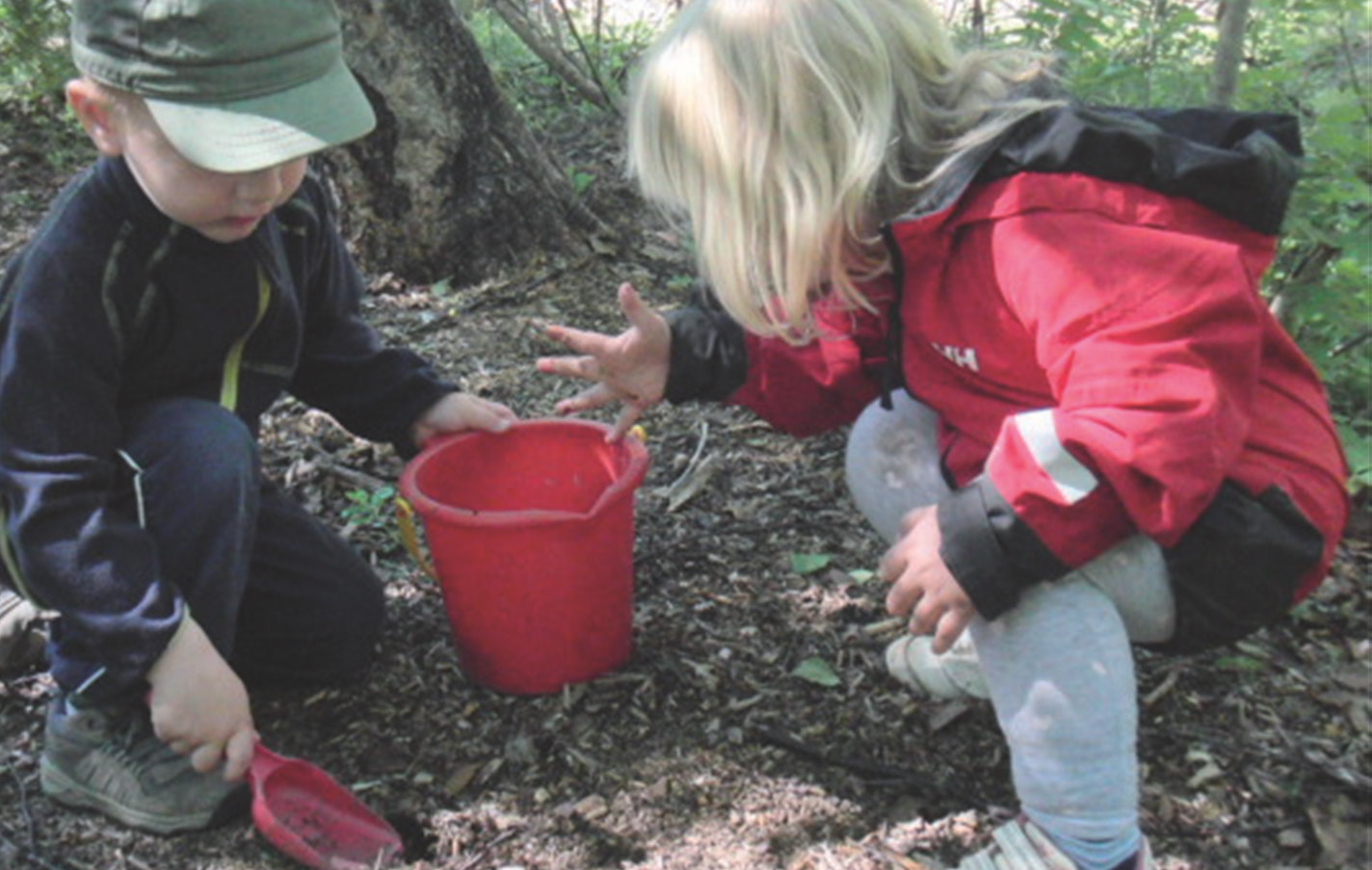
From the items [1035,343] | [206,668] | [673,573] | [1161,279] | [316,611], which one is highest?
[1161,279]

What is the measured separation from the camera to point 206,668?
169 cm

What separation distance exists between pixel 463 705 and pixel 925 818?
78 cm

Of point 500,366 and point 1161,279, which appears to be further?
point 500,366

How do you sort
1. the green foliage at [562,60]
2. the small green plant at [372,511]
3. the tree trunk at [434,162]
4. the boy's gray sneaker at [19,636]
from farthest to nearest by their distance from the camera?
the green foliage at [562,60]
the tree trunk at [434,162]
the small green plant at [372,511]
the boy's gray sneaker at [19,636]

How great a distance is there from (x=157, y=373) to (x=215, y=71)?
0.49 metres

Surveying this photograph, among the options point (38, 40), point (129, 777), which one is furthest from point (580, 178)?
point (129, 777)

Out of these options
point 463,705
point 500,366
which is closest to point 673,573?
point 463,705

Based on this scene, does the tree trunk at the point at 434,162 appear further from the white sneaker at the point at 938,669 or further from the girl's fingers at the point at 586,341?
the white sneaker at the point at 938,669

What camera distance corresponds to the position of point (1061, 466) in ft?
4.83

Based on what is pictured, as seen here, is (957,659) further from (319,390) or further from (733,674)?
(319,390)

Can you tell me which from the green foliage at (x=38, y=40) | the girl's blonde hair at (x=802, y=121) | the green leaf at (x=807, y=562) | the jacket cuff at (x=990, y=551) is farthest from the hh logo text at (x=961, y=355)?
the green foliage at (x=38, y=40)

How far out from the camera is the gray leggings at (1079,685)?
158 cm

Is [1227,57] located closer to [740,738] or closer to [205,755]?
[740,738]

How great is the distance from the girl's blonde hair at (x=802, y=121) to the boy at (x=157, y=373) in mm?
458
